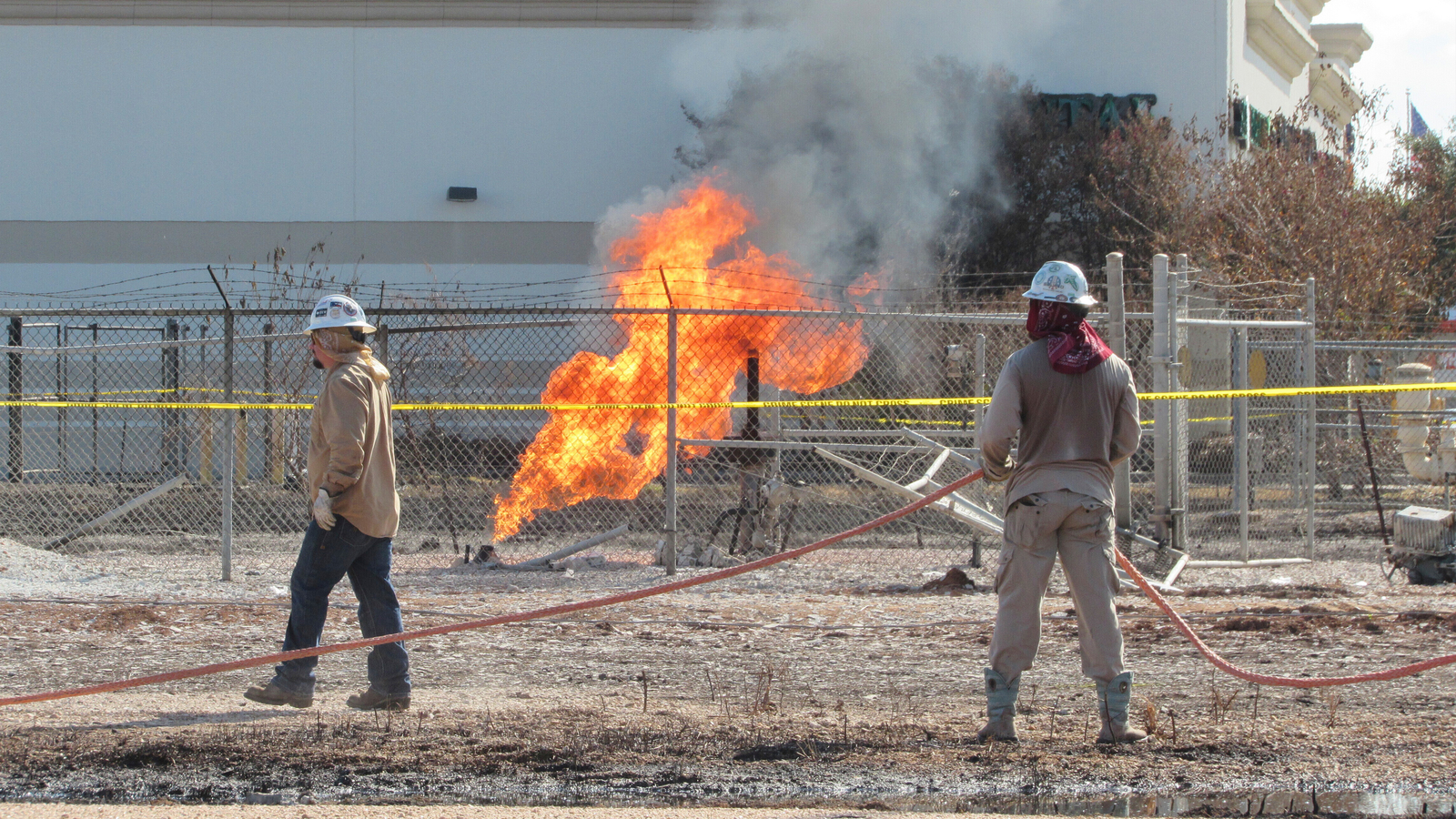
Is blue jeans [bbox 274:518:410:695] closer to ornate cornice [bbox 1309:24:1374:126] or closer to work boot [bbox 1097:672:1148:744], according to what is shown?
work boot [bbox 1097:672:1148:744]

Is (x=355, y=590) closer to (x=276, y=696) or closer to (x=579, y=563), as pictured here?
(x=276, y=696)

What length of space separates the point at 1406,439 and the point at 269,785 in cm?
1199

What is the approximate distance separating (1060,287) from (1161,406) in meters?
4.59

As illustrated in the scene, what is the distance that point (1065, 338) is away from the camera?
4609 millimetres

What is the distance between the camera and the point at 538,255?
25031 millimetres

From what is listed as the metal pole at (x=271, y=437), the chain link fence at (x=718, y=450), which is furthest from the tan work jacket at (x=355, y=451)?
the metal pole at (x=271, y=437)

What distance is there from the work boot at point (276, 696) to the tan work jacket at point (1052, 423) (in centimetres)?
286

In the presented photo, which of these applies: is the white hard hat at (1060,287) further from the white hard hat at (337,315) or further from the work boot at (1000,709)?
the white hard hat at (337,315)

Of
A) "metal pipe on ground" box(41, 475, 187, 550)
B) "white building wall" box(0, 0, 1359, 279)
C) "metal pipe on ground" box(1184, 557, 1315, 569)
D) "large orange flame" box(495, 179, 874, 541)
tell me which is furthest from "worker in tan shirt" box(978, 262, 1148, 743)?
"white building wall" box(0, 0, 1359, 279)

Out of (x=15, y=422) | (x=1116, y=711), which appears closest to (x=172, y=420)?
(x=15, y=422)

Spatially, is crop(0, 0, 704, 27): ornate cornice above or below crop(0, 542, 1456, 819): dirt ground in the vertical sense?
above

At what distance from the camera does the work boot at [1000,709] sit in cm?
459

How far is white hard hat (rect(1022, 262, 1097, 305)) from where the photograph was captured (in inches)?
181

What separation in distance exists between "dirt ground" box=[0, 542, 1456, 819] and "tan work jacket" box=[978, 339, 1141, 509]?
96 cm
